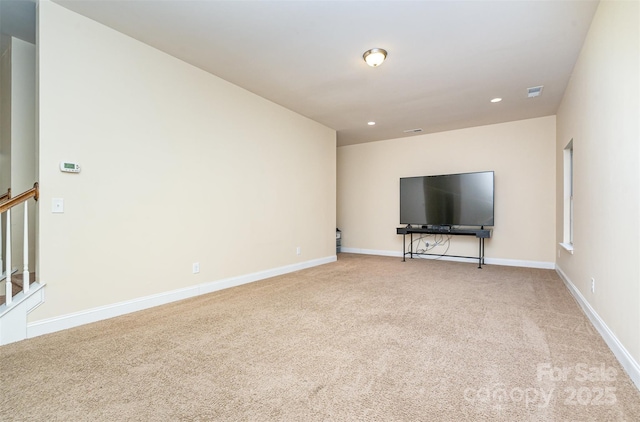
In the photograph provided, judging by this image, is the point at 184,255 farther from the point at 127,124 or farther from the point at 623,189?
the point at 623,189

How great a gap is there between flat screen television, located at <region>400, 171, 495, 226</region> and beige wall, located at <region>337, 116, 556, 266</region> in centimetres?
45

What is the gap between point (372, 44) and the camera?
2.99m

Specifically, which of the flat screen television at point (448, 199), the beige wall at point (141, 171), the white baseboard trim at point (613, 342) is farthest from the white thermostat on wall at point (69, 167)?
the flat screen television at point (448, 199)

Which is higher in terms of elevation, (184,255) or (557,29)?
(557,29)

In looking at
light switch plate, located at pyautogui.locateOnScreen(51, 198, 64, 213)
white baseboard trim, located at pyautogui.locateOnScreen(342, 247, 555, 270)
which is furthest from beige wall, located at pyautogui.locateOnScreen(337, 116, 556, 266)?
light switch plate, located at pyautogui.locateOnScreen(51, 198, 64, 213)

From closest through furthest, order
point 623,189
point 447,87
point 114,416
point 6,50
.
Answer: point 114,416 → point 623,189 → point 6,50 → point 447,87

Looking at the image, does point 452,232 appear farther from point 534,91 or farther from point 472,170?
point 534,91

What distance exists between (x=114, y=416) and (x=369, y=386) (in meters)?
1.29

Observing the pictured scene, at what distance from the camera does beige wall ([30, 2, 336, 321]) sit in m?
2.54

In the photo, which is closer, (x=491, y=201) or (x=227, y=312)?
(x=227, y=312)

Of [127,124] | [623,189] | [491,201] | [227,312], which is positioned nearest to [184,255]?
[227,312]

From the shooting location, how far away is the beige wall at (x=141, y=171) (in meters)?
2.54

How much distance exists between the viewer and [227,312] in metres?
2.98

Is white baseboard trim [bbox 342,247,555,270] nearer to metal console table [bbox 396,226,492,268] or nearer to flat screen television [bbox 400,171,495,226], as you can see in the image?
metal console table [bbox 396,226,492,268]
